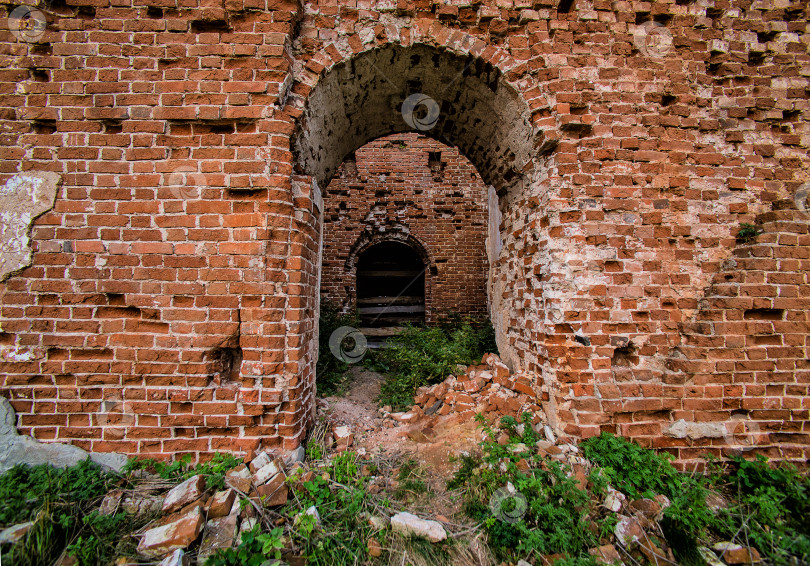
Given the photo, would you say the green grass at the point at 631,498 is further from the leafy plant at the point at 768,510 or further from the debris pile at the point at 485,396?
the debris pile at the point at 485,396

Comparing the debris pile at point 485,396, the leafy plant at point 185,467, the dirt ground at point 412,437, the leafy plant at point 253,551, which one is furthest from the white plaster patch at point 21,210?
the debris pile at point 485,396

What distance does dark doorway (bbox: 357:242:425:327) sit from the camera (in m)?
7.31

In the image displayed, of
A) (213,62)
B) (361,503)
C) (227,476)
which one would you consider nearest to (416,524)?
(361,503)

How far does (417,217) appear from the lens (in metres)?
6.97

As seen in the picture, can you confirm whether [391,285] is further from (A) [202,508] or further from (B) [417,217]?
(A) [202,508]

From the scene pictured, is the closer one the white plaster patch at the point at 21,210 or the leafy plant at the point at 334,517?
the leafy plant at the point at 334,517

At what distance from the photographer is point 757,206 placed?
2.45 metres

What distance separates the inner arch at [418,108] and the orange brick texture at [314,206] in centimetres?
4

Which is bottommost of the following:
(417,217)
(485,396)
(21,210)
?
(485,396)

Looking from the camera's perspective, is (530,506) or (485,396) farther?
(485,396)

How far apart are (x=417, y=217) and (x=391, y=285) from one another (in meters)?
1.98

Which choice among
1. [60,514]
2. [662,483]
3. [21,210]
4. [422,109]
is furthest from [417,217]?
[60,514]

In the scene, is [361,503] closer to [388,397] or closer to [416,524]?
[416,524]

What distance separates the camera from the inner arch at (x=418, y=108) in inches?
97.8
